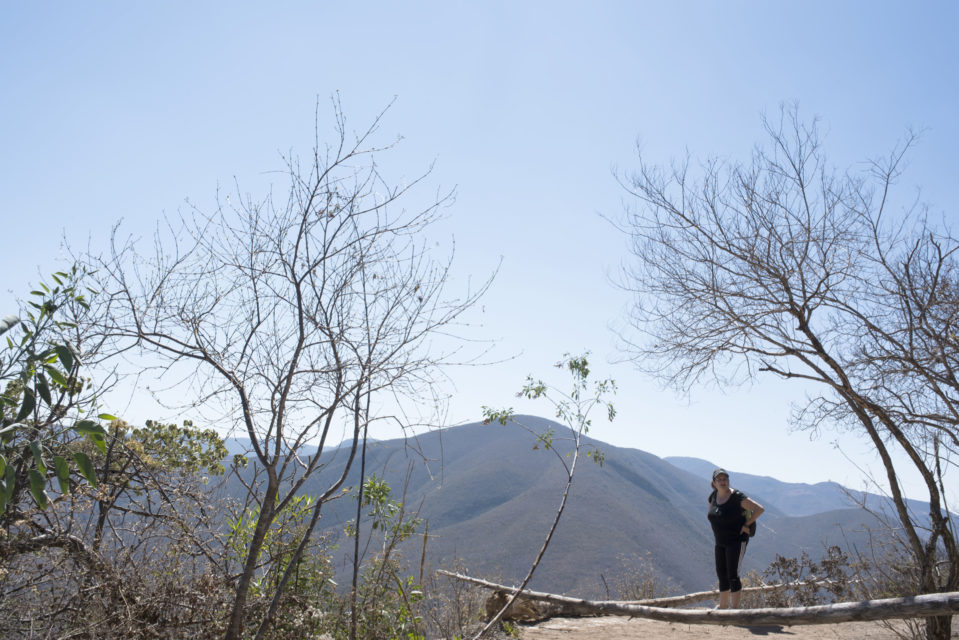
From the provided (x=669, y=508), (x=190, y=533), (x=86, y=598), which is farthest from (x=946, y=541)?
(x=669, y=508)

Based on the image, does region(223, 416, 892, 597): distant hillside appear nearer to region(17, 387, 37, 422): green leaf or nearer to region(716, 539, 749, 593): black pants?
region(716, 539, 749, 593): black pants

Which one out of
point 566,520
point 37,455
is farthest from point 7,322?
point 566,520

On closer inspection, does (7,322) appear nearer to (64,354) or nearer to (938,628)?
(64,354)

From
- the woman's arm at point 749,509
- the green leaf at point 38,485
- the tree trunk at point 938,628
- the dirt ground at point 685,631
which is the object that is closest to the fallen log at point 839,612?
the woman's arm at point 749,509

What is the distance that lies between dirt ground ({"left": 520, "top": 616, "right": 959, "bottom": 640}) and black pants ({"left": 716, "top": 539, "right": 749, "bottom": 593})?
0.68 m

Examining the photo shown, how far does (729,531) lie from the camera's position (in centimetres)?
678

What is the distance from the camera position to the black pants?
262 inches

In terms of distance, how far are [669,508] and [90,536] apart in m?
73.7

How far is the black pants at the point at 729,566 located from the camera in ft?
21.9

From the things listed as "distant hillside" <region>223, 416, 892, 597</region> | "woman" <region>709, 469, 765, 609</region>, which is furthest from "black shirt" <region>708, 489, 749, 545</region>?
"distant hillside" <region>223, 416, 892, 597</region>

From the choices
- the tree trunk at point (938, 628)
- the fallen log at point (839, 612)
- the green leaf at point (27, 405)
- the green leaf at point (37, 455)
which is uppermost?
the green leaf at point (27, 405)

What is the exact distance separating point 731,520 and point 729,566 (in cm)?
50

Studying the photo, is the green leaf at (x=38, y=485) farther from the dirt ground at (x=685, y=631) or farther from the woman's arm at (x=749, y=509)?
the woman's arm at (x=749, y=509)

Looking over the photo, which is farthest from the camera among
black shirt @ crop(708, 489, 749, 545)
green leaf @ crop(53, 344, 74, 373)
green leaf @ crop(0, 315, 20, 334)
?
black shirt @ crop(708, 489, 749, 545)
